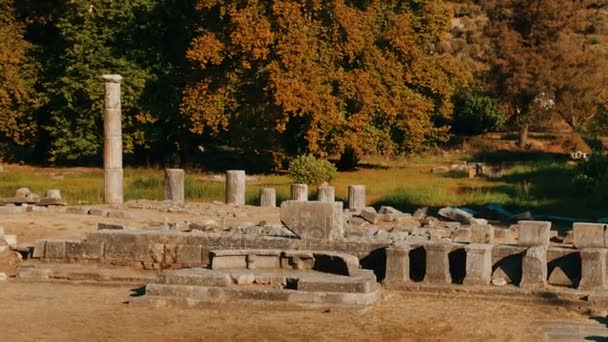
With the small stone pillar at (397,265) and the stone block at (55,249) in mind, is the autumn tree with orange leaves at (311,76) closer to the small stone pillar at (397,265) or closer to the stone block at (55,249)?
the stone block at (55,249)

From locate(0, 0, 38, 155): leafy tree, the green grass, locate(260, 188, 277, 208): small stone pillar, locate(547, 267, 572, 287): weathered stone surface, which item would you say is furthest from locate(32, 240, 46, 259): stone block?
locate(0, 0, 38, 155): leafy tree

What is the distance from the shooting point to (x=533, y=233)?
16734mm

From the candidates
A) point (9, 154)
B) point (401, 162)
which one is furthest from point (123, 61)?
point (401, 162)

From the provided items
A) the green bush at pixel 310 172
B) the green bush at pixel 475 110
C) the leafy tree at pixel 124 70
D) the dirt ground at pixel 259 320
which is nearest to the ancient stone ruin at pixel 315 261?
the dirt ground at pixel 259 320

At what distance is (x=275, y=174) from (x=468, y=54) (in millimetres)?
32045

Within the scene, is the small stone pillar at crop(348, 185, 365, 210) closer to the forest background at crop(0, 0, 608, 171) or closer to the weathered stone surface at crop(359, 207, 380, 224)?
the weathered stone surface at crop(359, 207, 380, 224)

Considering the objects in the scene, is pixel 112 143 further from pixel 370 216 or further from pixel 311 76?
pixel 311 76

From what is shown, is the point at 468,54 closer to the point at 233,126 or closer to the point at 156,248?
the point at 233,126

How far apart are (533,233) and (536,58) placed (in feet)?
106

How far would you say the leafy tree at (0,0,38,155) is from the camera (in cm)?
4059

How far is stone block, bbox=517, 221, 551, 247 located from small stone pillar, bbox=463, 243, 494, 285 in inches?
29.2

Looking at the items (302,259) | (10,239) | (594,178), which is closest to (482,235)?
(302,259)

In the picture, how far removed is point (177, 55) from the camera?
4050cm

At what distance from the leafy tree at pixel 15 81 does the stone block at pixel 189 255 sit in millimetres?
24165
